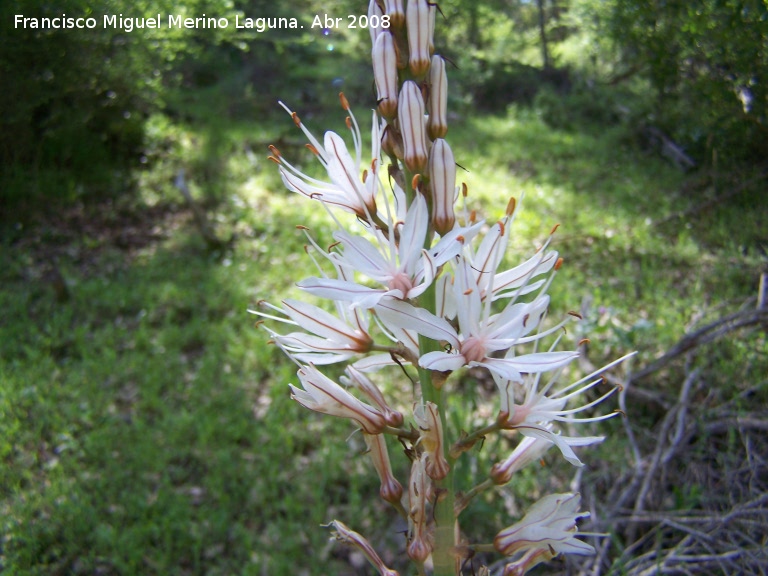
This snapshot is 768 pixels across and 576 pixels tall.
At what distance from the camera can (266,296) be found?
4.86m

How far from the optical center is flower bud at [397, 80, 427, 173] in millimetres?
1245

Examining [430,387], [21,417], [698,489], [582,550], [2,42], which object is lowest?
[21,417]

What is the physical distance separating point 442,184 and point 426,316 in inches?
11.5

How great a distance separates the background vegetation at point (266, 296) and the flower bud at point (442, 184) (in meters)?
1.36

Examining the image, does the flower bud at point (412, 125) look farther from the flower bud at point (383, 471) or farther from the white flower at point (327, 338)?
the flower bud at point (383, 471)

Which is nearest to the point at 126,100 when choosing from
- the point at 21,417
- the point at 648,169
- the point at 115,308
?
the point at 115,308

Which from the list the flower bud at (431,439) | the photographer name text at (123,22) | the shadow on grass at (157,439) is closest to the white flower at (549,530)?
the flower bud at (431,439)

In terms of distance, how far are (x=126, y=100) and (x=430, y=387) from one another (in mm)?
7398

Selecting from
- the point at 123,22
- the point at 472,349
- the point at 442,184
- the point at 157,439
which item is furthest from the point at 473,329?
the point at 123,22

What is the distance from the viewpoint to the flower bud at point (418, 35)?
4.12 feet

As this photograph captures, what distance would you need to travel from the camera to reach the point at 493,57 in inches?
416

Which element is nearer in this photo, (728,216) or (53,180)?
(728,216)

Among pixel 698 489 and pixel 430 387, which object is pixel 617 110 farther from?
pixel 430 387

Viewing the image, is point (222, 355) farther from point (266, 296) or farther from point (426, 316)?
point (426, 316)
